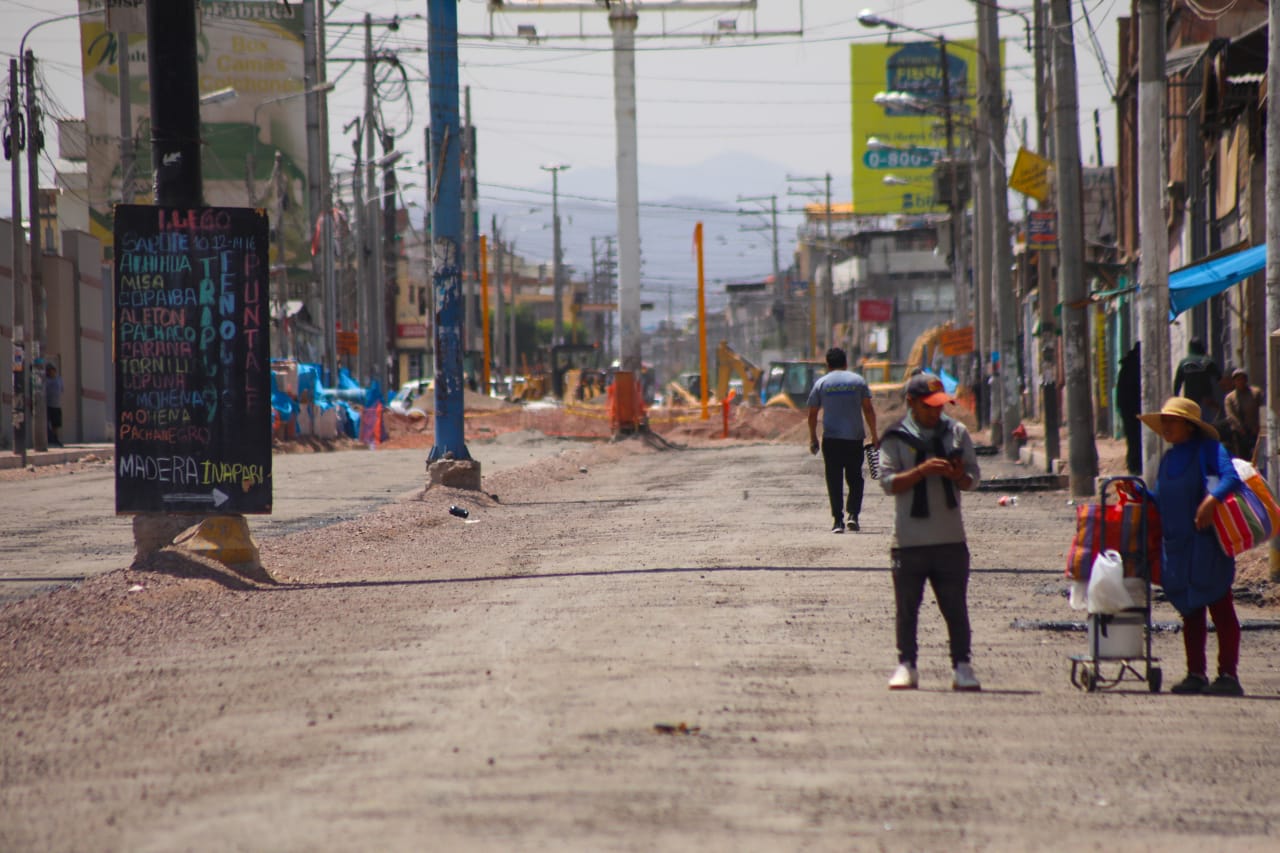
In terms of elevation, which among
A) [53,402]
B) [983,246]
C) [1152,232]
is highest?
[983,246]

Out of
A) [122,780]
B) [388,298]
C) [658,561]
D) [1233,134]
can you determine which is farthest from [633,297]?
[388,298]

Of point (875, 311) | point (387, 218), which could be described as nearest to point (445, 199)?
point (387, 218)

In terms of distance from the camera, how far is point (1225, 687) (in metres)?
7.56

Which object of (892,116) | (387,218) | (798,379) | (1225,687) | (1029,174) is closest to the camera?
(1225,687)

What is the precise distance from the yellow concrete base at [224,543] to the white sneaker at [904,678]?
5.82 meters

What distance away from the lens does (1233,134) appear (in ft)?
72.0

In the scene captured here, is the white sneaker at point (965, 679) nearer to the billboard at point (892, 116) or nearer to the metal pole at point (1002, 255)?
the metal pole at point (1002, 255)

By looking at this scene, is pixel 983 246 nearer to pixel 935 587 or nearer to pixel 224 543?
pixel 224 543

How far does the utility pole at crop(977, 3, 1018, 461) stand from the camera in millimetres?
26531

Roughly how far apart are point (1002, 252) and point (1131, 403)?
8.23 metres

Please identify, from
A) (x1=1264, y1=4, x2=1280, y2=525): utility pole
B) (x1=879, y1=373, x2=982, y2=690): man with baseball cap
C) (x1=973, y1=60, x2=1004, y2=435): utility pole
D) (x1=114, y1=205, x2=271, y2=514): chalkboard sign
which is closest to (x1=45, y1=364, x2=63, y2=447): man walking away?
(x1=973, y1=60, x2=1004, y2=435): utility pole

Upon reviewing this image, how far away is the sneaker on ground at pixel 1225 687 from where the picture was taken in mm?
7552

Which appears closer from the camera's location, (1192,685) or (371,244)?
(1192,685)

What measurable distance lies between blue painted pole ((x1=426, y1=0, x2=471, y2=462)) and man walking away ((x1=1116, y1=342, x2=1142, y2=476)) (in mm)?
8054
